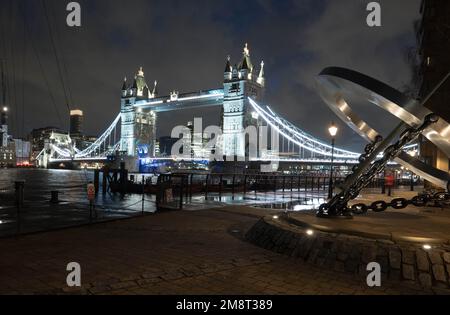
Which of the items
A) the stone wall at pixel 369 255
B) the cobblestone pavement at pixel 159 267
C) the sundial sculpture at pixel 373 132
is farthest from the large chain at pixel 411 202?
the cobblestone pavement at pixel 159 267

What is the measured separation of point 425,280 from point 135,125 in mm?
110505

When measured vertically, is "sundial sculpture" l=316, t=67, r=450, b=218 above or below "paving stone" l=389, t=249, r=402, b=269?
above

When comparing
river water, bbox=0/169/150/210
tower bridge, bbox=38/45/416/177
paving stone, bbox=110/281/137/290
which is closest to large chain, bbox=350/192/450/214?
paving stone, bbox=110/281/137/290

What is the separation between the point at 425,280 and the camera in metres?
5.23

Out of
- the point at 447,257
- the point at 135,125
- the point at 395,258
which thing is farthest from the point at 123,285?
the point at 135,125

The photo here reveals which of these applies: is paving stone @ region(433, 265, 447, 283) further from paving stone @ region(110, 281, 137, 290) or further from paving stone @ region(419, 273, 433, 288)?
paving stone @ region(110, 281, 137, 290)

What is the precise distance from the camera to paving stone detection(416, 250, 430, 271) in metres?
5.39

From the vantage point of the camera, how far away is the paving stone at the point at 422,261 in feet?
17.7

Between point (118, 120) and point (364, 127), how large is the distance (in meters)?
121

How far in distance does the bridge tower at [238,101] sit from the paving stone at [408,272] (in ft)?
226

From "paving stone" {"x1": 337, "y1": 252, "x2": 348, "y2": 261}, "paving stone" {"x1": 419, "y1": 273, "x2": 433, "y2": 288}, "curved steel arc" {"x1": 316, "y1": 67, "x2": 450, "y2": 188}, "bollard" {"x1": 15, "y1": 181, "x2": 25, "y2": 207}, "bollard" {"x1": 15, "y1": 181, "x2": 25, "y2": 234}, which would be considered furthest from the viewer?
"bollard" {"x1": 15, "y1": 181, "x2": 25, "y2": 207}

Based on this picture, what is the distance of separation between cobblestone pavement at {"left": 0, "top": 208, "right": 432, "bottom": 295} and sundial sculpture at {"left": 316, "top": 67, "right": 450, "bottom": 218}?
2.21m
